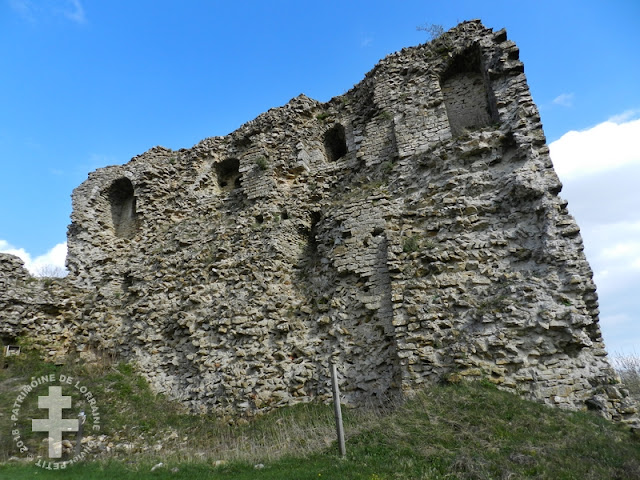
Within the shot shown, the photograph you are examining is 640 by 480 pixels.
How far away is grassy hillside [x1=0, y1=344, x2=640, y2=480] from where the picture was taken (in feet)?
16.4

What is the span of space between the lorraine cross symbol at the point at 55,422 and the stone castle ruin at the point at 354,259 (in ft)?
6.25

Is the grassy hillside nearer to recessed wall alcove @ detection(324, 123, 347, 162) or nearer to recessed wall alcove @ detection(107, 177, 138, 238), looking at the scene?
recessed wall alcove @ detection(107, 177, 138, 238)

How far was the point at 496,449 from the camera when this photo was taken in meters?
5.29

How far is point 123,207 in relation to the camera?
15.0 metres

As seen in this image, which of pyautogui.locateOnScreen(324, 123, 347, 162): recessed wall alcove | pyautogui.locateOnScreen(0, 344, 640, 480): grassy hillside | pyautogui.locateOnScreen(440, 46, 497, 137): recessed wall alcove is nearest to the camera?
pyautogui.locateOnScreen(0, 344, 640, 480): grassy hillside

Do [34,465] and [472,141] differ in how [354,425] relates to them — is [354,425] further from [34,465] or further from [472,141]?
[472,141]

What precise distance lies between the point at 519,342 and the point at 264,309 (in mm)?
5569

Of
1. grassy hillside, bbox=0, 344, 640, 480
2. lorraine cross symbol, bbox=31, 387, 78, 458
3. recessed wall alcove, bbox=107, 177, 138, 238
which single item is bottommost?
grassy hillside, bbox=0, 344, 640, 480

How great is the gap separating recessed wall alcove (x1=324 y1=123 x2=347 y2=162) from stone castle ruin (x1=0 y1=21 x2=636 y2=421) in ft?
0.18

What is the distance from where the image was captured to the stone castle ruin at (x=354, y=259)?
710cm

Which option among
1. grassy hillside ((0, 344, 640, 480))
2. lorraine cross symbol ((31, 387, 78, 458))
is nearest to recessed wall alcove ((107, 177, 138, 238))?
lorraine cross symbol ((31, 387, 78, 458))

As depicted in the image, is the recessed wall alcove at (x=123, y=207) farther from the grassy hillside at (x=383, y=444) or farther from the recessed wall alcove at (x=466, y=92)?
the recessed wall alcove at (x=466, y=92)

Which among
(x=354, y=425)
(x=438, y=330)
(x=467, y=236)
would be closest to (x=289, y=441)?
(x=354, y=425)

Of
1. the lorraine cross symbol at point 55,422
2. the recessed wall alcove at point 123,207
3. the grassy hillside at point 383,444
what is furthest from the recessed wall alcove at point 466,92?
the lorraine cross symbol at point 55,422
